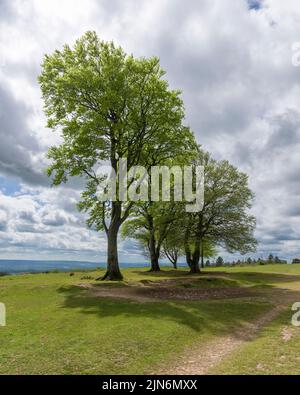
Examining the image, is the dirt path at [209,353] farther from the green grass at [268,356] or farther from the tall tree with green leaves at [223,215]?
the tall tree with green leaves at [223,215]

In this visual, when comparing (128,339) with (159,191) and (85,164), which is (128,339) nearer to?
(85,164)

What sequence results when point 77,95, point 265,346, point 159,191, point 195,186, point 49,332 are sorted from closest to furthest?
point 265,346 < point 49,332 < point 77,95 < point 159,191 < point 195,186

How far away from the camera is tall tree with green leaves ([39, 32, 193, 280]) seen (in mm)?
38344

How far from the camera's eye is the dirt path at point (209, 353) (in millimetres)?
12755

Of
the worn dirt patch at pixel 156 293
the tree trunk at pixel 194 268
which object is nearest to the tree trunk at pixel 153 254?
the tree trunk at pixel 194 268

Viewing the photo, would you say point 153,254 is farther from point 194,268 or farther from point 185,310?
point 185,310

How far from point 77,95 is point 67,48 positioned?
6.36 metres

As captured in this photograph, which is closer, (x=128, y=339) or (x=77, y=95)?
(x=128, y=339)

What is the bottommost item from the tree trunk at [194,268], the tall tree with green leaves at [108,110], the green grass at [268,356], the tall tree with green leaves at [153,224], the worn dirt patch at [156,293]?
the green grass at [268,356]

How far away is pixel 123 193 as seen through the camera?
40.0 metres

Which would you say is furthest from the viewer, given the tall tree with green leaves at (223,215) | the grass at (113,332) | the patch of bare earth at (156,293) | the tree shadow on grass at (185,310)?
the tall tree with green leaves at (223,215)

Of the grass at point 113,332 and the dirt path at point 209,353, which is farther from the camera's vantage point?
the grass at point 113,332
